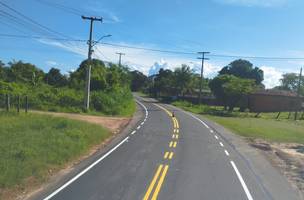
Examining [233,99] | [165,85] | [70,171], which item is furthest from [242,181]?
[165,85]

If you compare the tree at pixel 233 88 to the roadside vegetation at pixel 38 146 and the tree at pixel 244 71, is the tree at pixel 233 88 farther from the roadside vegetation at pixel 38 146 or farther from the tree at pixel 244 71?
the tree at pixel 244 71

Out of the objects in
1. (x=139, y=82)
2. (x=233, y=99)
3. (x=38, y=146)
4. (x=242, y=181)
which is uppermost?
(x=139, y=82)

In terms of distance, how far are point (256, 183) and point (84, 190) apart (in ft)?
18.7

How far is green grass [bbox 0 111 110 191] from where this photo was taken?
11.5m

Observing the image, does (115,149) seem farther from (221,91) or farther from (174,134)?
(221,91)

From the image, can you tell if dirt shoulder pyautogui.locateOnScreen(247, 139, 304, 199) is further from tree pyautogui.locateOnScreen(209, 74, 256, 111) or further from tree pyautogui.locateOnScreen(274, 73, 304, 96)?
tree pyautogui.locateOnScreen(274, 73, 304, 96)

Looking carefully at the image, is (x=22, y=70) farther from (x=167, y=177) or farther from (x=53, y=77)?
(x=167, y=177)

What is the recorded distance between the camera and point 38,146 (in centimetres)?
1509

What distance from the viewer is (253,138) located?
25219 mm

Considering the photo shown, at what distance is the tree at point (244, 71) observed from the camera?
119 metres

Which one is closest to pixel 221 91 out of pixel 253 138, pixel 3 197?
pixel 253 138

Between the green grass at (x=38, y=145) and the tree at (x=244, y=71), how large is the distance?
4014 inches

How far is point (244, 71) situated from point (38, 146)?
110544 millimetres

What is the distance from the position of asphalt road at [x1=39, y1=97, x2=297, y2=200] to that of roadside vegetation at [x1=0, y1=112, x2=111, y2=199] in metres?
1.25
